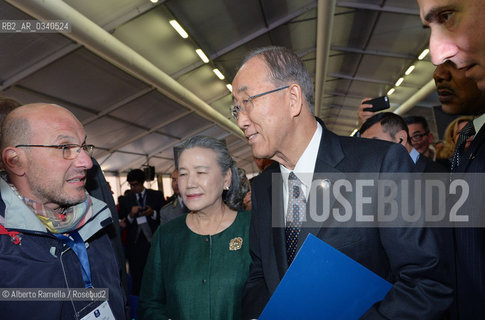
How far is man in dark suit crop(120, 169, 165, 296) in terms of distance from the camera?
4582 mm

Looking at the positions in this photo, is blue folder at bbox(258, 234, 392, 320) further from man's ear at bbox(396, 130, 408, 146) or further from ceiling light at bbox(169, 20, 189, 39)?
ceiling light at bbox(169, 20, 189, 39)

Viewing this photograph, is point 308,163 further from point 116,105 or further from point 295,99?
point 116,105

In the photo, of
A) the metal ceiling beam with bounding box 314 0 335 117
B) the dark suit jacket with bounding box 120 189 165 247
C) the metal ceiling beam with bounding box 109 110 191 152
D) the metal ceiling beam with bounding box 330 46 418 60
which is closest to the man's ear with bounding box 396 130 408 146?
the dark suit jacket with bounding box 120 189 165 247

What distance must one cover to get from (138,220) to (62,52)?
356 centimetres

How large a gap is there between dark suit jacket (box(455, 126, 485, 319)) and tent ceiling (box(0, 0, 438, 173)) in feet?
14.5

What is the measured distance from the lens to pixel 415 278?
102 cm

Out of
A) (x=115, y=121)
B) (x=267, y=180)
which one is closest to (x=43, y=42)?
(x=115, y=121)

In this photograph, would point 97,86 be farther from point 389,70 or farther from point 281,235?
point 389,70

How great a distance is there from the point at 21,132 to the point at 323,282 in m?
1.31

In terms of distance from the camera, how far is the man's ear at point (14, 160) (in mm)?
1432

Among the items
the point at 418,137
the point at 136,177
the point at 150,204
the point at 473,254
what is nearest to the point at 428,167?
the point at 473,254

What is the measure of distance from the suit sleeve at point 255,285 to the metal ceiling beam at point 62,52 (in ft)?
18.1

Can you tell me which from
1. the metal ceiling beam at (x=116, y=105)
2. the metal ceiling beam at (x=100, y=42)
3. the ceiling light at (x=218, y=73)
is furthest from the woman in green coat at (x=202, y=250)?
the ceiling light at (x=218, y=73)

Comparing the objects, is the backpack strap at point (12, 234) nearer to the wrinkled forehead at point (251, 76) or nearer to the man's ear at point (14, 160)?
the man's ear at point (14, 160)
